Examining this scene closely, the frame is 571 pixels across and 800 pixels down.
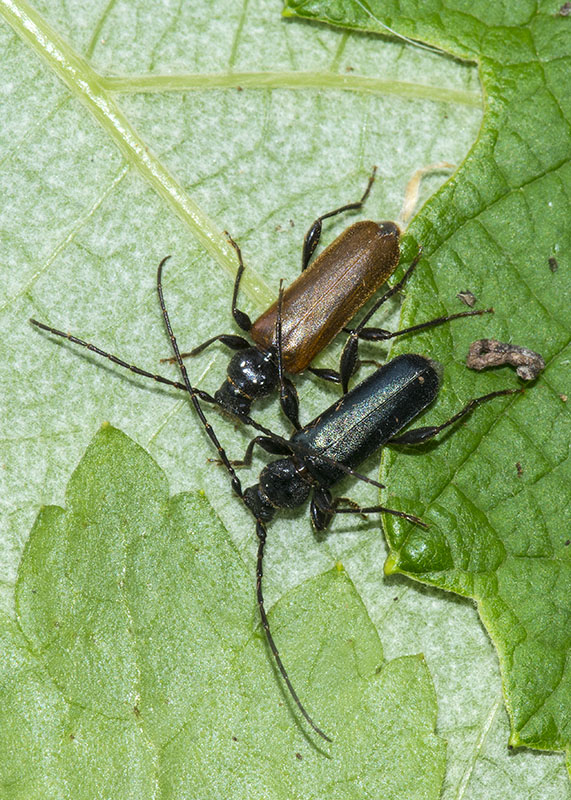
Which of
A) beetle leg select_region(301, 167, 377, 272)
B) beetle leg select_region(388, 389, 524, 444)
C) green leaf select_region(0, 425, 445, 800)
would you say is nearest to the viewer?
green leaf select_region(0, 425, 445, 800)

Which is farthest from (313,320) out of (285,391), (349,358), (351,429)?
(351,429)

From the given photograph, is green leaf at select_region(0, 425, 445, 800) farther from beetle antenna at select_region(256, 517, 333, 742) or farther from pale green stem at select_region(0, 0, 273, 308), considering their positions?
pale green stem at select_region(0, 0, 273, 308)

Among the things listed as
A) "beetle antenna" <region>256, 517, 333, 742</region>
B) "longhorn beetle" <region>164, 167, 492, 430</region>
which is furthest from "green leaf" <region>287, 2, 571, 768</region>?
"beetle antenna" <region>256, 517, 333, 742</region>

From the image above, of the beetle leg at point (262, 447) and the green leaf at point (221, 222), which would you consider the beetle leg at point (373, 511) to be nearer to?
the green leaf at point (221, 222)

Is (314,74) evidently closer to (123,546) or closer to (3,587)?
(123,546)

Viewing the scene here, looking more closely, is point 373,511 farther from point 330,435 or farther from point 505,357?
point 505,357
